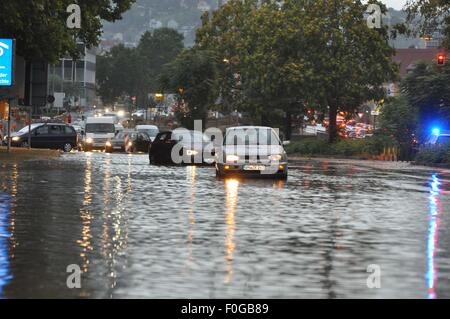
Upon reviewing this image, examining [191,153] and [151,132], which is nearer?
[191,153]

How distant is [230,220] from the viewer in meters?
16.4

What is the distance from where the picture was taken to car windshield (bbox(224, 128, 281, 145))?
2900cm

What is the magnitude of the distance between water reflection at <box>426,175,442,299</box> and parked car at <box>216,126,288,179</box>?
14.0 ft

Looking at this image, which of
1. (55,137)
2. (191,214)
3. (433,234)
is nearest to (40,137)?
(55,137)

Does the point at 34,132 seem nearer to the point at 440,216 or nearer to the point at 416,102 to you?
the point at 416,102

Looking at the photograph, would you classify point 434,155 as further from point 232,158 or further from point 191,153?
point 232,158

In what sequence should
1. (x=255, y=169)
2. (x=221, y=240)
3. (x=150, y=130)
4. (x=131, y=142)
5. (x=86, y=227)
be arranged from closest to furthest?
(x=221, y=240)
(x=86, y=227)
(x=255, y=169)
(x=131, y=142)
(x=150, y=130)

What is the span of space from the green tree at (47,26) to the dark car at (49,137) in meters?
11.0

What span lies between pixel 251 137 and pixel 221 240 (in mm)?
16007

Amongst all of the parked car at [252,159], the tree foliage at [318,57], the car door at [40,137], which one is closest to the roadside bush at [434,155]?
the tree foliage at [318,57]

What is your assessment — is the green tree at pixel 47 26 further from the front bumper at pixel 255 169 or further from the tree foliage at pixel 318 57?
the tree foliage at pixel 318 57

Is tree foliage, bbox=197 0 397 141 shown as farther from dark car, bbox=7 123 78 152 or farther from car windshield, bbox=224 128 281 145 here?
car windshield, bbox=224 128 281 145

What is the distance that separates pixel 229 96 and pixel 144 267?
6853 centimetres

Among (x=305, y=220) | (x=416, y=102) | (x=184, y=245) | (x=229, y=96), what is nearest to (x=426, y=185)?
(x=305, y=220)
